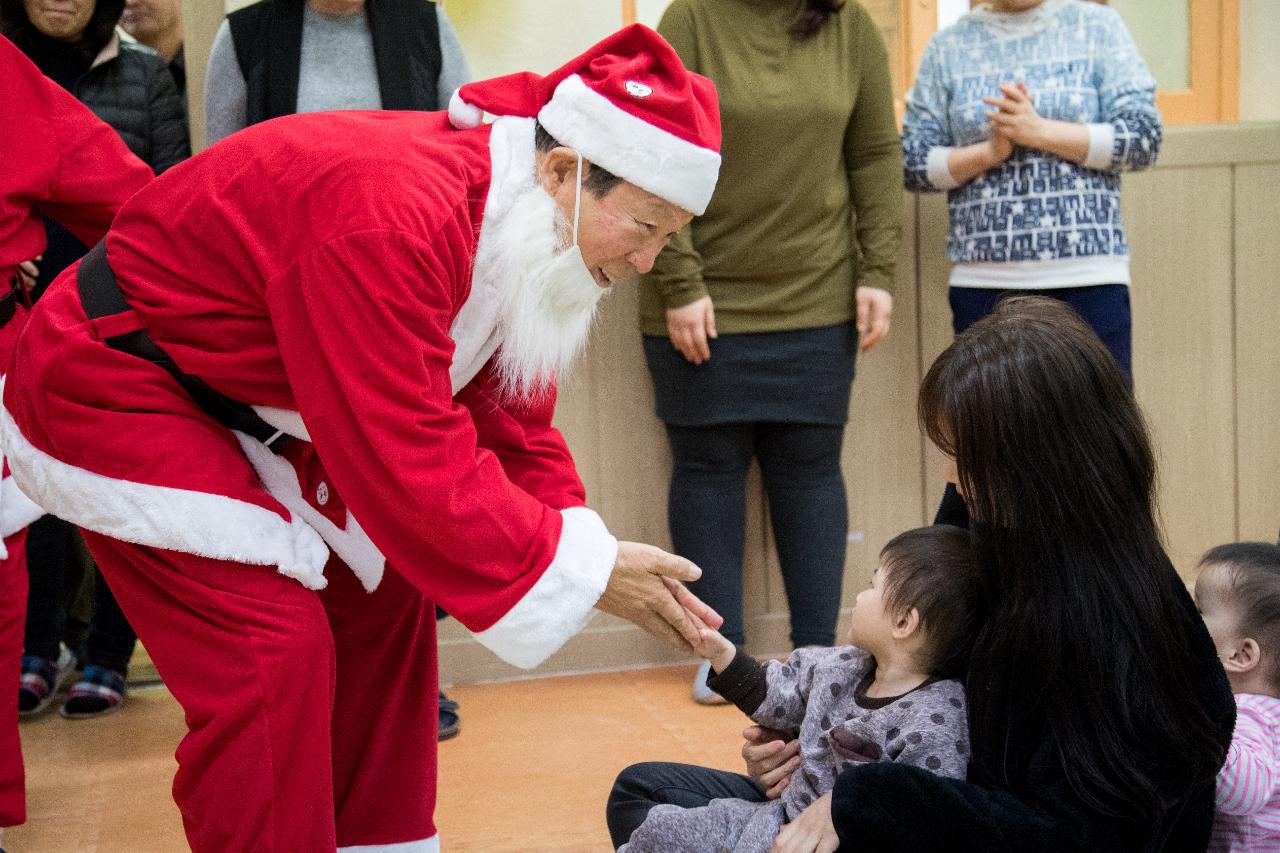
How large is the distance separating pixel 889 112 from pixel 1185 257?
1.02 meters

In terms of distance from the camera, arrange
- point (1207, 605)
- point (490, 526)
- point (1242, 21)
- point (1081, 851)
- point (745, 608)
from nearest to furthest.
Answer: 1. point (1081, 851)
2. point (490, 526)
3. point (1207, 605)
4. point (745, 608)
5. point (1242, 21)

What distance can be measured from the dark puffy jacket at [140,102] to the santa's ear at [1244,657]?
7.80 ft

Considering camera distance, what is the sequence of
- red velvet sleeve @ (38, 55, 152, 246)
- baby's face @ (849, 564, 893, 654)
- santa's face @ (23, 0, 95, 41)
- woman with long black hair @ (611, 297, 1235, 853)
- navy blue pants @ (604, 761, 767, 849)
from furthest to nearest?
santa's face @ (23, 0, 95, 41), red velvet sleeve @ (38, 55, 152, 246), navy blue pants @ (604, 761, 767, 849), baby's face @ (849, 564, 893, 654), woman with long black hair @ (611, 297, 1235, 853)

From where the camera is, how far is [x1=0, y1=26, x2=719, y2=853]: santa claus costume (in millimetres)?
1500

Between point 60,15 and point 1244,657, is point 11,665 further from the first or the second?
point 1244,657

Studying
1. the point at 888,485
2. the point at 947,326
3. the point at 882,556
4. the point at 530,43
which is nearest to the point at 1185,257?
the point at 947,326

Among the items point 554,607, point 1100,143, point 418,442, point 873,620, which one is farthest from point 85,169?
point 1100,143

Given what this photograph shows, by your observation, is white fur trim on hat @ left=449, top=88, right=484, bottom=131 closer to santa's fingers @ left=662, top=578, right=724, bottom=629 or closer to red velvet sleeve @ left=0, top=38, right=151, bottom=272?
santa's fingers @ left=662, top=578, right=724, bottom=629

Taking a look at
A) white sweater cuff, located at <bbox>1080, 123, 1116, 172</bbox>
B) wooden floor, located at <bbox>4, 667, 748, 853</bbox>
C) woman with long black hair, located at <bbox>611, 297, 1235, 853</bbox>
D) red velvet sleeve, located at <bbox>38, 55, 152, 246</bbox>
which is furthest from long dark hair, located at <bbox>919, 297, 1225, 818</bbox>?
white sweater cuff, located at <bbox>1080, 123, 1116, 172</bbox>

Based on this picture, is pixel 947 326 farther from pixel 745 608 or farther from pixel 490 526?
pixel 490 526

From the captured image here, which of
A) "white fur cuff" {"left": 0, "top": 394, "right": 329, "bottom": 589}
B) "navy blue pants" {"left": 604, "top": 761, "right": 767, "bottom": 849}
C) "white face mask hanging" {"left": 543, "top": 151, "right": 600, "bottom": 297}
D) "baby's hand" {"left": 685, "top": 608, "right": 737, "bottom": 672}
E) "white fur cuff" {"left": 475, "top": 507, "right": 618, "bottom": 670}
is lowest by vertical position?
"navy blue pants" {"left": 604, "top": 761, "right": 767, "bottom": 849}

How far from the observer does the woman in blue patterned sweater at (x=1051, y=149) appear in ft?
9.88

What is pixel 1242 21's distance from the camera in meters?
3.88

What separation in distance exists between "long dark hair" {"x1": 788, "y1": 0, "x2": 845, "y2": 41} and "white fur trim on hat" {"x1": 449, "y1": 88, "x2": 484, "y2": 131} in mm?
1523
